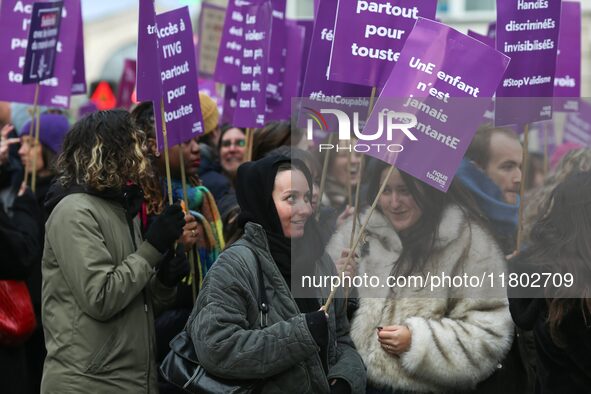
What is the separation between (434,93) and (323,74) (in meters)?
1.29

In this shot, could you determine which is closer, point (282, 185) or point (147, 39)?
point (282, 185)

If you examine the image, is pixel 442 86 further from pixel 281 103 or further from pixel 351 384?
pixel 281 103

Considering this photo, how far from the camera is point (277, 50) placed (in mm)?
7992

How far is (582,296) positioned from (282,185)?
3.96 ft

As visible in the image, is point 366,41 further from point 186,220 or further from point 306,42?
point 306,42

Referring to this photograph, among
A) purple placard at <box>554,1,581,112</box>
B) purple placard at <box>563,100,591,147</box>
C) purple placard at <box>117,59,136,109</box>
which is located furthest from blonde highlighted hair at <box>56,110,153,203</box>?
purple placard at <box>117,59,136,109</box>

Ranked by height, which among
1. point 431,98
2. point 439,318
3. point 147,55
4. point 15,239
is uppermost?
point 431,98

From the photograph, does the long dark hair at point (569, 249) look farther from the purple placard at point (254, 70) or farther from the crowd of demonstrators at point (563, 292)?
the purple placard at point (254, 70)

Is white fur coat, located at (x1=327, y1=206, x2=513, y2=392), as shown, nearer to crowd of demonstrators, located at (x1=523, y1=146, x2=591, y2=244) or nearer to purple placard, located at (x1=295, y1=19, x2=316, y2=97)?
crowd of demonstrators, located at (x1=523, y1=146, x2=591, y2=244)

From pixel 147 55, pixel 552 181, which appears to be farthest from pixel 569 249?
pixel 147 55

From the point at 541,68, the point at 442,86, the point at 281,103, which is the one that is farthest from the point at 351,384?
the point at 281,103

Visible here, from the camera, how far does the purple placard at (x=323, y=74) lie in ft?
17.1

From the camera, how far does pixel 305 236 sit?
4414 mm

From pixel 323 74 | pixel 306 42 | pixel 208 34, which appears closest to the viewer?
pixel 323 74
